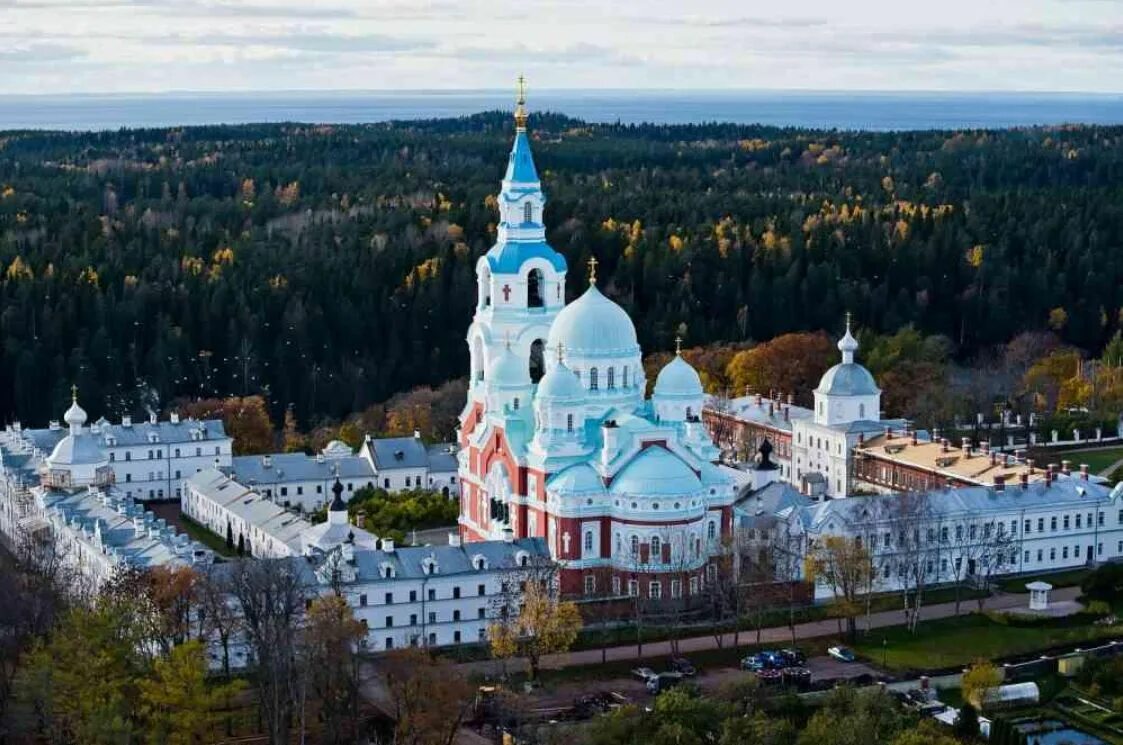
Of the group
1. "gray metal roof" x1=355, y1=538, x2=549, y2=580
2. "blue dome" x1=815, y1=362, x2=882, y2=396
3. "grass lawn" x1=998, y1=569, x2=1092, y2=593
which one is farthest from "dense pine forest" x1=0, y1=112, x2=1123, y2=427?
"grass lawn" x1=998, y1=569, x2=1092, y2=593

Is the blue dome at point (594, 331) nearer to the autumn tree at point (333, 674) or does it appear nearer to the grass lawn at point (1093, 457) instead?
the autumn tree at point (333, 674)

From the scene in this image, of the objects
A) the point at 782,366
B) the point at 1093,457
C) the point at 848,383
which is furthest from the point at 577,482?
the point at 782,366

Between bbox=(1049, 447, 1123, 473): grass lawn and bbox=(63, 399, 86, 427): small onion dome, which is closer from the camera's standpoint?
bbox=(63, 399, 86, 427): small onion dome

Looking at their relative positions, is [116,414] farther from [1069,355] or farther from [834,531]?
[1069,355]

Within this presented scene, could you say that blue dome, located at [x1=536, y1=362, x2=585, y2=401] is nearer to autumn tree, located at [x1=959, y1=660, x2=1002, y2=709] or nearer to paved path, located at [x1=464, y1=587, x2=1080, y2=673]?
paved path, located at [x1=464, y1=587, x2=1080, y2=673]

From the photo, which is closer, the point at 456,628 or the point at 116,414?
the point at 456,628

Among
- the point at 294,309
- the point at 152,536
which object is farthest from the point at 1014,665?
the point at 294,309
